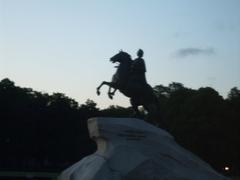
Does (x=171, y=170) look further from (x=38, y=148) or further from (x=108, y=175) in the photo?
(x=38, y=148)

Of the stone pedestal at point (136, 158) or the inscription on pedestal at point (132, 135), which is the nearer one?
the stone pedestal at point (136, 158)

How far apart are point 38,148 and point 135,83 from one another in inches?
1450

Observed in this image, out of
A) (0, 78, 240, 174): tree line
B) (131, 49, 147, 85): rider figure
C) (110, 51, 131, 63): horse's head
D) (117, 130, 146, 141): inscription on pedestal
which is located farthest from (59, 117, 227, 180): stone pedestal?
(0, 78, 240, 174): tree line

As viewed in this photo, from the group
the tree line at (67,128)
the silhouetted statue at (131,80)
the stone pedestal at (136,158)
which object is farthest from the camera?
the tree line at (67,128)

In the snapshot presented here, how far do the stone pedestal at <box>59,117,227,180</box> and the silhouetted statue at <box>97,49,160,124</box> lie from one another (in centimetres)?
157

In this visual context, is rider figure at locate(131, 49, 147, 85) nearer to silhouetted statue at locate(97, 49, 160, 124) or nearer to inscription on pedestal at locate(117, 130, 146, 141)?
silhouetted statue at locate(97, 49, 160, 124)

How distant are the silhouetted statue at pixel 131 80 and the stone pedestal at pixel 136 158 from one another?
1569 mm

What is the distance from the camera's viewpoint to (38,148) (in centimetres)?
5594

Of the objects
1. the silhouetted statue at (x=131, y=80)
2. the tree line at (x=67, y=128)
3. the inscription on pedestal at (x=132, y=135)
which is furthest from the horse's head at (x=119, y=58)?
the tree line at (x=67, y=128)

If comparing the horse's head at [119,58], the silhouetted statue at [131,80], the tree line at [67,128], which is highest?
the tree line at [67,128]

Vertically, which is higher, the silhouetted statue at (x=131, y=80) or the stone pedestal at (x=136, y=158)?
the silhouetted statue at (x=131, y=80)

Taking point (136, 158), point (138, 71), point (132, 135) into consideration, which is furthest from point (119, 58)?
point (136, 158)

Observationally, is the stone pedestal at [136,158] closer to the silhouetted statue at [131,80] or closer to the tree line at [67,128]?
the silhouetted statue at [131,80]

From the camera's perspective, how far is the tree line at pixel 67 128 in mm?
55312
